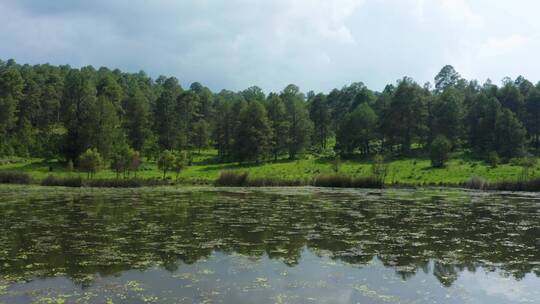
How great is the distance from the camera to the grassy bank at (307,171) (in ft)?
228

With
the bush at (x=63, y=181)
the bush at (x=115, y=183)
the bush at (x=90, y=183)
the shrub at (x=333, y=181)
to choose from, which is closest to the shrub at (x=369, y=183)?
the shrub at (x=333, y=181)

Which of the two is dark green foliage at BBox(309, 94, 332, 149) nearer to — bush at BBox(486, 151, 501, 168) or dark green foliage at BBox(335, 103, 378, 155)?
dark green foliage at BBox(335, 103, 378, 155)

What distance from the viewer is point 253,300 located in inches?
602

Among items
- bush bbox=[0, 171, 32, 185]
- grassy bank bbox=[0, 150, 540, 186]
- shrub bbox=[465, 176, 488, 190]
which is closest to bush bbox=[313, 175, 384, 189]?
grassy bank bbox=[0, 150, 540, 186]

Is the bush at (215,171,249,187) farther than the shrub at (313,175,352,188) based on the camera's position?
Yes

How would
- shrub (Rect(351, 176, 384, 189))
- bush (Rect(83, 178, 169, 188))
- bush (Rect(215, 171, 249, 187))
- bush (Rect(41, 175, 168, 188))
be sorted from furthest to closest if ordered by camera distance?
bush (Rect(215, 171, 249, 187))
shrub (Rect(351, 176, 384, 189))
bush (Rect(83, 178, 169, 188))
bush (Rect(41, 175, 168, 188))

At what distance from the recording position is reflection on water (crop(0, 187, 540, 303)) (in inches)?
643

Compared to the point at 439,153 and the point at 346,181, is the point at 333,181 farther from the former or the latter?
the point at 439,153

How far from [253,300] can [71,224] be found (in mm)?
18758

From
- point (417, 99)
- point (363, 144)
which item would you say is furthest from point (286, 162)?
point (417, 99)

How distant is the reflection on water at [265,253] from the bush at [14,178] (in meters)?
24.4

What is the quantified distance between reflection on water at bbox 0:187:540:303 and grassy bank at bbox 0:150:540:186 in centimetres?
2794

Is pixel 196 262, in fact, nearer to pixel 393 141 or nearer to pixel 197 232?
pixel 197 232

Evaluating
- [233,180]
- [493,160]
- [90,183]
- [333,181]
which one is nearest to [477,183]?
[333,181]
